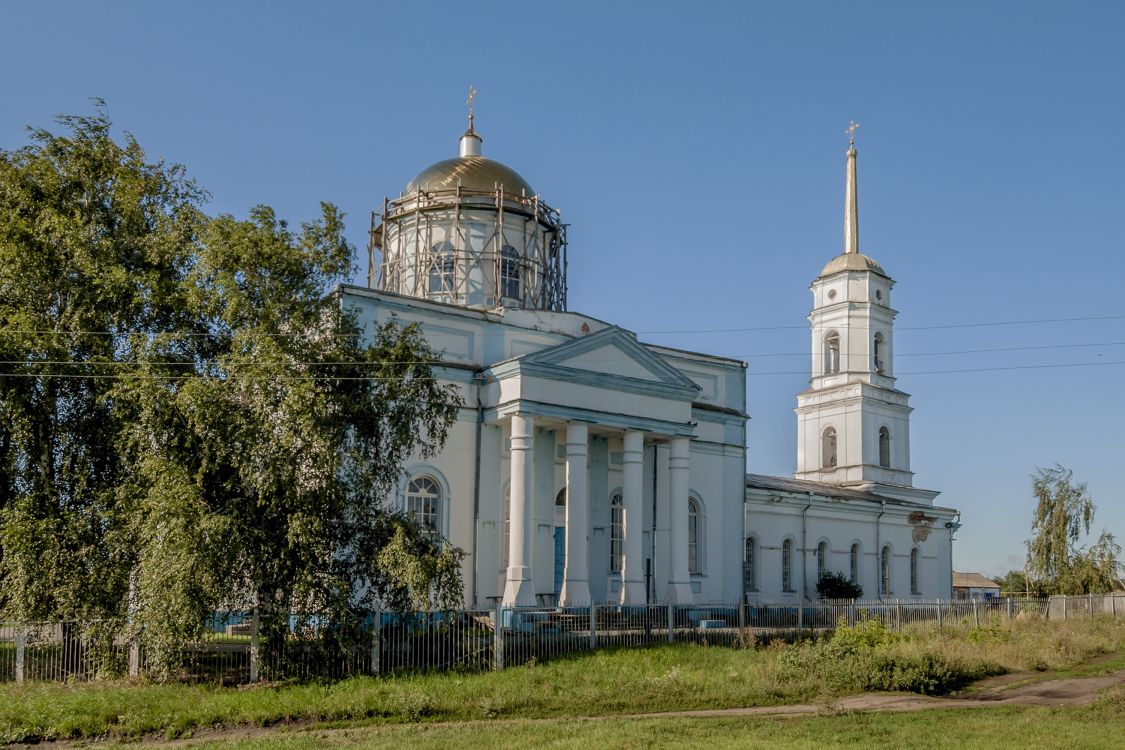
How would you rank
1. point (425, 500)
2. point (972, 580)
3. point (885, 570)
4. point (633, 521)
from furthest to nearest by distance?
point (972, 580) → point (885, 570) → point (633, 521) → point (425, 500)

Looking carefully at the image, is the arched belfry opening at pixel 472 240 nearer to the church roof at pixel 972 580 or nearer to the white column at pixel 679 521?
the white column at pixel 679 521

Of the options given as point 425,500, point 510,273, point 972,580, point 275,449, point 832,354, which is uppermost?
point 510,273

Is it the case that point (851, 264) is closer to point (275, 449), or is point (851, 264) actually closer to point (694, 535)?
point (694, 535)

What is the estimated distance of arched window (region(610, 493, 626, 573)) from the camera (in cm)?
2980

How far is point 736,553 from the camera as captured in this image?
3225cm

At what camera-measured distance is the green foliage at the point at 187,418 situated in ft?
60.8

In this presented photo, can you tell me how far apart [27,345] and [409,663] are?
845cm

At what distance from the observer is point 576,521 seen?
88.0ft

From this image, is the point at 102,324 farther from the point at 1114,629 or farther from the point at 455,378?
the point at 1114,629

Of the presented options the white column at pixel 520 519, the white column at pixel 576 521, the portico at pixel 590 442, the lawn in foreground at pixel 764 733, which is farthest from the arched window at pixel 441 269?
the lawn in foreground at pixel 764 733

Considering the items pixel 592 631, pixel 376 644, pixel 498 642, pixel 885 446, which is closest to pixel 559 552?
pixel 592 631

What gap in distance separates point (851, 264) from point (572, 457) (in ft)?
72.2

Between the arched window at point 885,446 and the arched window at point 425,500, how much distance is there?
23.7 m

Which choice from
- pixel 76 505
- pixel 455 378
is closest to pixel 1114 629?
pixel 455 378
